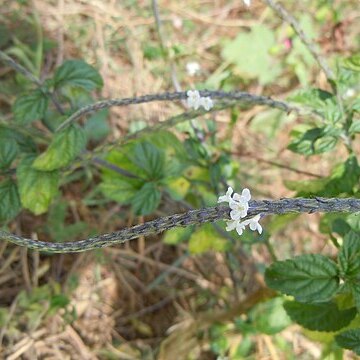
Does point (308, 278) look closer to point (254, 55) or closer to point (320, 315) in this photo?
point (320, 315)

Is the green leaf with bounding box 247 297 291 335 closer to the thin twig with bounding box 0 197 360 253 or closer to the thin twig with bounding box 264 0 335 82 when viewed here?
the thin twig with bounding box 264 0 335 82

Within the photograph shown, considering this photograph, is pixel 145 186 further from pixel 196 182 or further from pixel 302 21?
pixel 302 21

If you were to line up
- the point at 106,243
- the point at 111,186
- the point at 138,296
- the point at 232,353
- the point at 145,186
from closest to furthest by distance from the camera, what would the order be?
the point at 106,243, the point at 145,186, the point at 111,186, the point at 232,353, the point at 138,296

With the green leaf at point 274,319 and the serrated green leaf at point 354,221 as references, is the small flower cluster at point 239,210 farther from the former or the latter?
the green leaf at point 274,319

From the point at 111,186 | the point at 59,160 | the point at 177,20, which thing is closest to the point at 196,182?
the point at 111,186

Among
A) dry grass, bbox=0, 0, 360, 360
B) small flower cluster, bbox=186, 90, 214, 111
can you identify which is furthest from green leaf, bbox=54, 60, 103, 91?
dry grass, bbox=0, 0, 360, 360

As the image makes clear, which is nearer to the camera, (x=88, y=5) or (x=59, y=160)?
(x=59, y=160)
